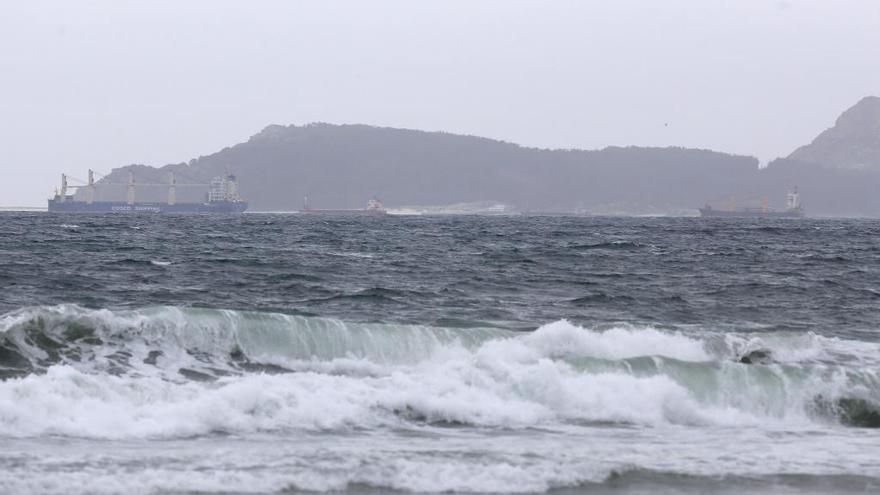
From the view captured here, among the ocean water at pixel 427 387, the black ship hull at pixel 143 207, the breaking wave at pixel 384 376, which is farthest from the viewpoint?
the black ship hull at pixel 143 207

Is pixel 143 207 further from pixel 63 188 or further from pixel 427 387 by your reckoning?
pixel 427 387

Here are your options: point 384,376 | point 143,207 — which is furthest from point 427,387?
point 143,207

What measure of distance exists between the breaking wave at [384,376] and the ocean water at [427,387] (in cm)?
4

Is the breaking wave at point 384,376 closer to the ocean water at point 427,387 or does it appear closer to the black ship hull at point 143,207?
the ocean water at point 427,387

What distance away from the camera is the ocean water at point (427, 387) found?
36.4 ft

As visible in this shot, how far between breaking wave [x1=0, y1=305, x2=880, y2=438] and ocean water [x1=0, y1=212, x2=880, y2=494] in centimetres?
4

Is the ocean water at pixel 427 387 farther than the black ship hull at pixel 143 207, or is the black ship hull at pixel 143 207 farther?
the black ship hull at pixel 143 207

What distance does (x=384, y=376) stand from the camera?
639 inches

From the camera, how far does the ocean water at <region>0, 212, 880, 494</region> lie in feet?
36.4

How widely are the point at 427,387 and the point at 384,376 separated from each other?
5.01 feet

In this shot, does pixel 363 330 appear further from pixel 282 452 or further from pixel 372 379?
pixel 282 452

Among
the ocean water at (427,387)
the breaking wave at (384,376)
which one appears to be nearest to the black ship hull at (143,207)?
the ocean water at (427,387)

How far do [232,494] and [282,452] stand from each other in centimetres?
158

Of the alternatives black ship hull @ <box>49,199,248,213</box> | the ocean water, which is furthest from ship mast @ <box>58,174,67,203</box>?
the ocean water
